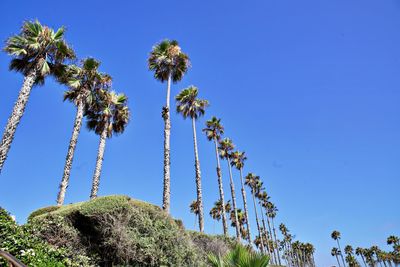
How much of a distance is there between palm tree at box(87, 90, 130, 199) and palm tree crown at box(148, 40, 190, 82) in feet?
13.6

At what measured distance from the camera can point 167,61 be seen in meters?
26.0

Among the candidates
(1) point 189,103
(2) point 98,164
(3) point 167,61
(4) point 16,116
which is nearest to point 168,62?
(3) point 167,61

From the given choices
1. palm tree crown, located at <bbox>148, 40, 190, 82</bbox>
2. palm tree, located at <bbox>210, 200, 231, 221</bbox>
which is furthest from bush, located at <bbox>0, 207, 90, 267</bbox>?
palm tree, located at <bbox>210, 200, 231, 221</bbox>

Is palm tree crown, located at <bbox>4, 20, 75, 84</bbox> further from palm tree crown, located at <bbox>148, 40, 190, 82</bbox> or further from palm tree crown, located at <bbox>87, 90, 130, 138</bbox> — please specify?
palm tree crown, located at <bbox>148, 40, 190, 82</bbox>

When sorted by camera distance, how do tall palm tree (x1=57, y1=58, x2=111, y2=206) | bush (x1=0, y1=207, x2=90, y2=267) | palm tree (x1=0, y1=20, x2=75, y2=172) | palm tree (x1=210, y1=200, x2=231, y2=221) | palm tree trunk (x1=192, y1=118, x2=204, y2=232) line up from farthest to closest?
palm tree (x1=210, y1=200, x2=231, y2=221)
palm tree trunk (x1=192, y1=118, x2=204, y2=232)
tall palm tree (x1=57, y1=58, x2=111, y2=206)
palm tree (x1=0, y1=20, x2=75, y2=172)
bush (x1=0, y1=207, x2=90, y2=267)

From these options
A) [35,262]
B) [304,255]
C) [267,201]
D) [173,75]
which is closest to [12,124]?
[35,262]

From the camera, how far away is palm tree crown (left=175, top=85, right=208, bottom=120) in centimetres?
3186

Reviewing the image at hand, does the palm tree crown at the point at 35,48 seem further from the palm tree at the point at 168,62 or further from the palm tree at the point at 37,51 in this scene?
the palm tree at the point at 168,62

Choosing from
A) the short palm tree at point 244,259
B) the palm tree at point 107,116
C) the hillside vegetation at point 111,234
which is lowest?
the short palm tree at point 244,259

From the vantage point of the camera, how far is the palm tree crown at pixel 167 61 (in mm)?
26203

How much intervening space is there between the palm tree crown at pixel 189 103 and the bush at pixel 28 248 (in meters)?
22.8

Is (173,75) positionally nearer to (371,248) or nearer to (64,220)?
(64,220)

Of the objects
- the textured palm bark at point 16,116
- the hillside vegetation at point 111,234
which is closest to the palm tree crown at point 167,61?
the textured palm bark at point 16,116

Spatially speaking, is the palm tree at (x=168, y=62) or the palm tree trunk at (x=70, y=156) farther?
the palm tree at (x=168, y=62)
